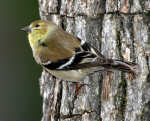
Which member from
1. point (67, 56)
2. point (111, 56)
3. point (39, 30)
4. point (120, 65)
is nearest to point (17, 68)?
point (39, 30)

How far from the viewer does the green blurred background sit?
27.6 ft

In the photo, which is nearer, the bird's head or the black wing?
the black wing

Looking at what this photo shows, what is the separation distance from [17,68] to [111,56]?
3.94m

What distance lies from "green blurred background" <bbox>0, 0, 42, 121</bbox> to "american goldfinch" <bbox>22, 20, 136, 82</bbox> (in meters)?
3.04

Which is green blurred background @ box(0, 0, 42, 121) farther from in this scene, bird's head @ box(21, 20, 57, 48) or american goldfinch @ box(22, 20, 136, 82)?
american goldfinch @ box(22, 20, 136, 82)

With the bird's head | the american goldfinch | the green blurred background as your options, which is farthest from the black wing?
the green blurred background

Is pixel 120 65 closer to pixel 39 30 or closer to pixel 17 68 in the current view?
pixel 39 30

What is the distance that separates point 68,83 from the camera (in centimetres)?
546

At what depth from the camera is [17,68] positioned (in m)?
8.63

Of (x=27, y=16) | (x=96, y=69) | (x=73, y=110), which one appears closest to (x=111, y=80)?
(x=96, y=69)

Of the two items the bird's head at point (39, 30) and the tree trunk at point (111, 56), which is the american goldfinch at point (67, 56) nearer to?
the bird's head at point (39, 30)

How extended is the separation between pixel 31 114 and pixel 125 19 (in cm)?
399

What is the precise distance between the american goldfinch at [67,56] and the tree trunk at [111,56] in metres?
0.12

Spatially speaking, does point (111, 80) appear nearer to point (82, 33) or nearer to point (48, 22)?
point (82, 33)
